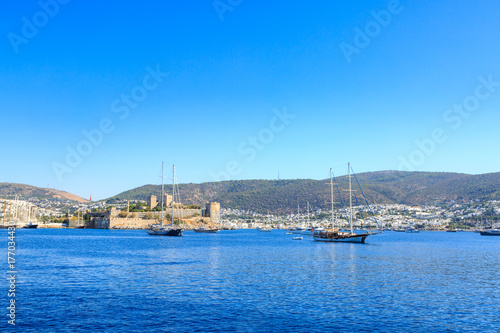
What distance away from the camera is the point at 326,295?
764 inches

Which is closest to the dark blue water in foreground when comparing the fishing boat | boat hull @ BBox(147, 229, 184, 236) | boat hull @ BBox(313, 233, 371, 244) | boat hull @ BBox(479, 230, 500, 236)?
boat hull @ BBox(313, 233, 371, 244)

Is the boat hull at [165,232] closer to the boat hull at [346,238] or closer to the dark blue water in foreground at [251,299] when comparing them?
the boat hull at [346,238]

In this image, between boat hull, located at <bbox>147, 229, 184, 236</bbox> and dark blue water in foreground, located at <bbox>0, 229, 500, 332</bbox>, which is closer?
dark blue water in foreground, located at <bbox>0, 229, 500, 332</bbox>

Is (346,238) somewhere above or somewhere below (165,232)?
below

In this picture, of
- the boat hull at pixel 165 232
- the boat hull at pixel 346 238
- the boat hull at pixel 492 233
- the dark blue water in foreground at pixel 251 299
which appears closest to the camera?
the dark blue water in foreground at pixel 251 299

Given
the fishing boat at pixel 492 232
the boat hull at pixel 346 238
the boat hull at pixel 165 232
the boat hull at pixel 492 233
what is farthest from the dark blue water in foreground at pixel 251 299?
the fishing boat at pixel 492 232

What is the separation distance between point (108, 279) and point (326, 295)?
12151mm

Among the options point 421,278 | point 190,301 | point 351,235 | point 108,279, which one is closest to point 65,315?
point 190,301

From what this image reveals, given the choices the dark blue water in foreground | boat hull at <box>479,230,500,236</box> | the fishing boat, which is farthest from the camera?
the fishing boat

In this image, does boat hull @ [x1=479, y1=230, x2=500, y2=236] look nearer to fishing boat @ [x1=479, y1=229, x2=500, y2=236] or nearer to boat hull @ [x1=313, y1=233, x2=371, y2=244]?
fishing boat @ [x1=479, y1=229, x2=500, y2=236]

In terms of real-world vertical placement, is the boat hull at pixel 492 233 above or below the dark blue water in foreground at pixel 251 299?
below

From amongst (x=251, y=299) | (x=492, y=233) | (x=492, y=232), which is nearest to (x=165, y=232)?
(x=251, y=299)

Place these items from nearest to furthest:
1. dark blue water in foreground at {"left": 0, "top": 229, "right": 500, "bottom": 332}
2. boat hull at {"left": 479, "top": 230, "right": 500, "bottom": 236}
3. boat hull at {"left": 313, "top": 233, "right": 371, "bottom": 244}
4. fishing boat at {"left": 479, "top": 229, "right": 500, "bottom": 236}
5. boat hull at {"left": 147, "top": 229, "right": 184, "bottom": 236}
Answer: dark blue water in foreground at {"left": 0, "top": 229, "right": 500, "bottom": 332}, boat hull at {"left": 313, "top": 233, "right": 371, "bottom": 244}, boat hull at {"left": 147, "top": 229, "right": 184, "bottom": 236}, boat hull at {"left": 479, "top": 230, "right": 500, "bottom": 236}, fishing boat at {"left": 479, "top": 229, "right": 500, "bottom": 236}

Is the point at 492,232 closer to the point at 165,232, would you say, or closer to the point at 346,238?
the point at 346,238
